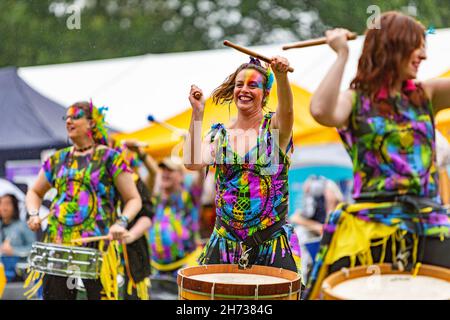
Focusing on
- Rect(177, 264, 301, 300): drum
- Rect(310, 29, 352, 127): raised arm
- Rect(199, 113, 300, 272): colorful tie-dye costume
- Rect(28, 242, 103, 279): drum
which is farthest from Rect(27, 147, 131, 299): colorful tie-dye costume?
Rect(310, 29, 352, 127): raised arm

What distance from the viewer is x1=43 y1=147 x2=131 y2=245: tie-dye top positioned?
4.67m

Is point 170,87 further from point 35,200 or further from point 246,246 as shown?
point 246,246

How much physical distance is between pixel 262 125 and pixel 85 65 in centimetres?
1008

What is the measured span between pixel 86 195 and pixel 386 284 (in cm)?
204

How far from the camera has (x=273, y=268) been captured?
10.1 ft

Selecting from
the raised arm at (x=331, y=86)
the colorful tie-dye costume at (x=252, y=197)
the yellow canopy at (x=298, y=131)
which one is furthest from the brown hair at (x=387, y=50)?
the yellow canopy at (x=298, y=131)

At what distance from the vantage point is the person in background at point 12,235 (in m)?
8.82

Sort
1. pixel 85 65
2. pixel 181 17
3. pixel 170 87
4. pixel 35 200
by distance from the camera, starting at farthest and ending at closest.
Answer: pixel 181 17, pixel 85 65, pixel 170 87, pixel 35 200

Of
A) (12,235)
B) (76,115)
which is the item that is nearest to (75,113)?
(76,115)

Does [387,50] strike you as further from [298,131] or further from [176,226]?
[176,226]

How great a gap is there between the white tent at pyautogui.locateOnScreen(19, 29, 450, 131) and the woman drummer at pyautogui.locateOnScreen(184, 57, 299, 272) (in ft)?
18.8

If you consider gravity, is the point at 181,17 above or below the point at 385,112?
above

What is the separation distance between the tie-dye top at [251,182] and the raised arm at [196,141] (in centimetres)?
5

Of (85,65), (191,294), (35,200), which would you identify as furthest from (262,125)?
(85,65)
